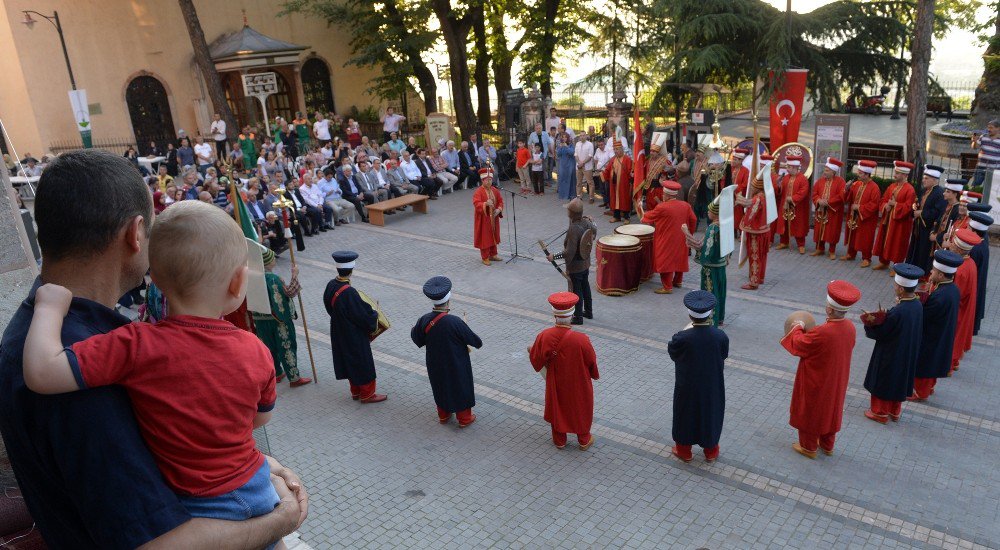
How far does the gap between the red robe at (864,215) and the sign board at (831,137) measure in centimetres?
143

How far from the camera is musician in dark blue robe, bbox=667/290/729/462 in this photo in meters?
6.41

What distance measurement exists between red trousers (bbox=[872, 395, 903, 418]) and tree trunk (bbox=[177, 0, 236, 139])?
22071mm

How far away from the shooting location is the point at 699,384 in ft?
21.4

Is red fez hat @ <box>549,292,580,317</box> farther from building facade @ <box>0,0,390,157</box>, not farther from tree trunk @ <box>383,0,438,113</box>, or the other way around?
building facade @ <box>0,0,390,157</box>

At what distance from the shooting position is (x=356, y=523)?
6160mm

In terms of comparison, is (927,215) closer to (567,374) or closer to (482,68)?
(567,374)

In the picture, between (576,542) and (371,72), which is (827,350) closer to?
(576,542)

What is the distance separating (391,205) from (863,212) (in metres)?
10.2

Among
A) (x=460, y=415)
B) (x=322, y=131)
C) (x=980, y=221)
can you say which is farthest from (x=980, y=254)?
(x=322, y=131)

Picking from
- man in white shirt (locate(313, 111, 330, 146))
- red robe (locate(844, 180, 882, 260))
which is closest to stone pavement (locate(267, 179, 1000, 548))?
red robe (locate(844, 180, 882, 260))

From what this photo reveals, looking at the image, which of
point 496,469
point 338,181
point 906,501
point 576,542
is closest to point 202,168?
point 338,181

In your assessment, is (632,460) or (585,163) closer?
(632,460)

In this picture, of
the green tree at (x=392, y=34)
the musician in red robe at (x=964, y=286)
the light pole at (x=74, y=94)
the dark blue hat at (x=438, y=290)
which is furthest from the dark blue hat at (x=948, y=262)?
the light pole at (x=74, y=94)

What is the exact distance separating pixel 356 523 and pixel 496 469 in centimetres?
146
